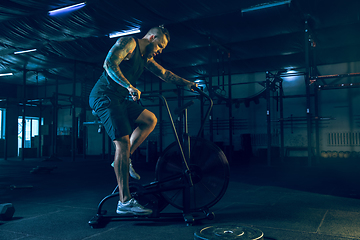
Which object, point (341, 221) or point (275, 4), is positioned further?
point (275, 4)

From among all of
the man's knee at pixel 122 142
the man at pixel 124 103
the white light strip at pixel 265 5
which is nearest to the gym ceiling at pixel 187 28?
the white light strip at pixel 265 5

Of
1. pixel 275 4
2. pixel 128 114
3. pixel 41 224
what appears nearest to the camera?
pixel 41 224

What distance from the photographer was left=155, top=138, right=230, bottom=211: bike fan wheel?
7.50 ft

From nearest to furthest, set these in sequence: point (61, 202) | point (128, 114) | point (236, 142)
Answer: point (128, 114)
point (61, 202)
point (236, 142)

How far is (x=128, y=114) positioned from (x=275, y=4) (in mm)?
5184

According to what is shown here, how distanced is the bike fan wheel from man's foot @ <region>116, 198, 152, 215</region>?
230 mm

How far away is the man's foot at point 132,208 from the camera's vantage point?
208 centimetres

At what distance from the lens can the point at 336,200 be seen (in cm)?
287

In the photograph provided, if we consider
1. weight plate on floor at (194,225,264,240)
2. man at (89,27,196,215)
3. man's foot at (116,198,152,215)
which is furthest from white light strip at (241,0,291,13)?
weight plate on floor at (194,225,264,240)

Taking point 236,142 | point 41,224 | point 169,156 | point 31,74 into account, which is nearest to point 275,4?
point 169,156

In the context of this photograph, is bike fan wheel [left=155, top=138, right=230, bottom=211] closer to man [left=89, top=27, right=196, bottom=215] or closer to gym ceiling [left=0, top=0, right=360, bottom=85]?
man [left=89, top=27, right=196, bottom=215]

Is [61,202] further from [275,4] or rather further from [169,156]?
[275,4]

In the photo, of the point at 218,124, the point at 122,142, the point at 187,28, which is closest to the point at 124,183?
the point at 122,142

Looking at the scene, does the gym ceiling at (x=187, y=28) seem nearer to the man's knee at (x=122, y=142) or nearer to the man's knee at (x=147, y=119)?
the man's knee at (x=147, y=119)
